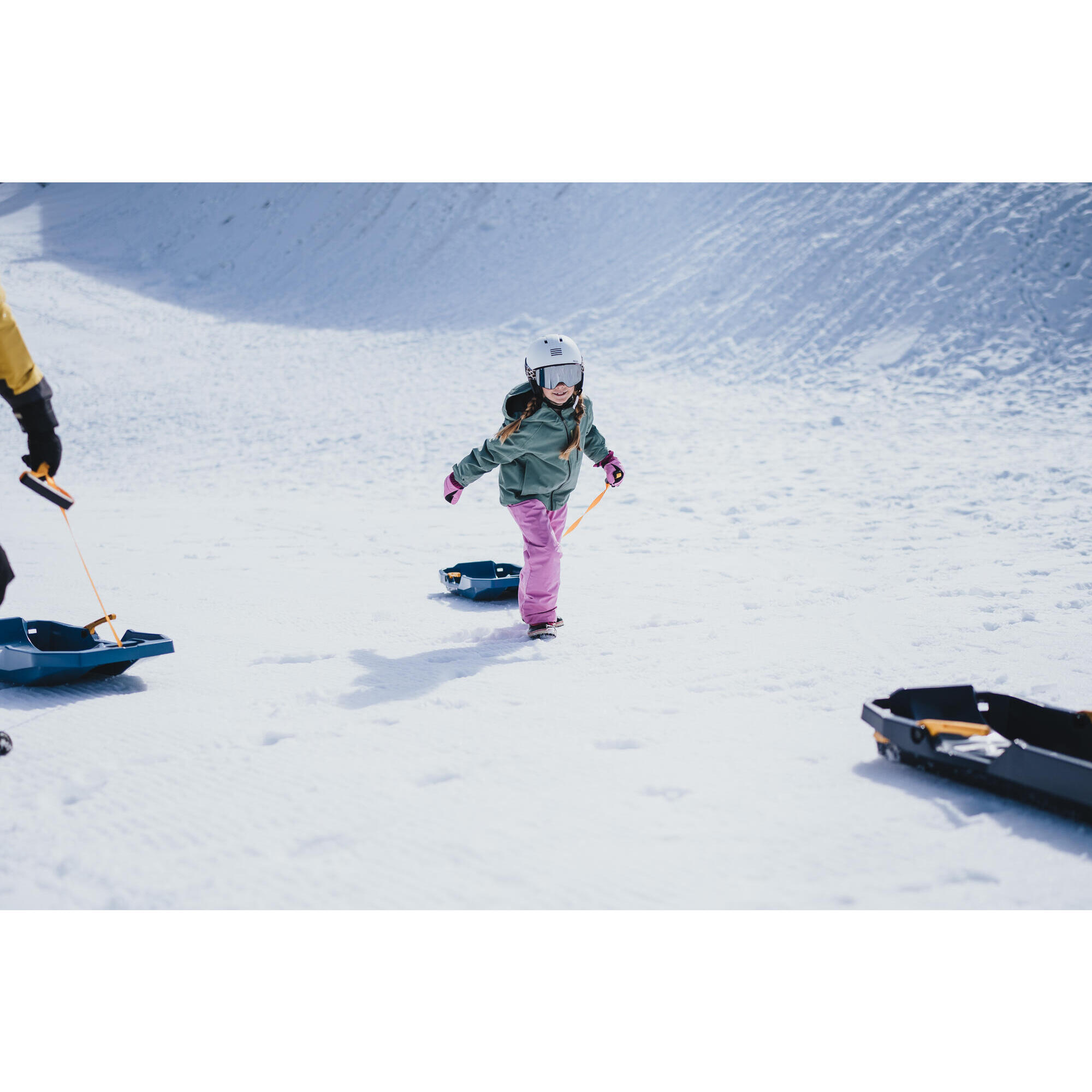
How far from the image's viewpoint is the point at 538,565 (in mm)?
4859

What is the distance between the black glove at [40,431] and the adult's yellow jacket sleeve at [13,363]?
5 centimetres

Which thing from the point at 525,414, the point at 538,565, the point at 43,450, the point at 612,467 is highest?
the point at 525,414

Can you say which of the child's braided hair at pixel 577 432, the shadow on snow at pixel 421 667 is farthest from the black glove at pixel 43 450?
the child's braided hair at pixel 577 432

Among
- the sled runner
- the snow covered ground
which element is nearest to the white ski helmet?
the snow covered ground

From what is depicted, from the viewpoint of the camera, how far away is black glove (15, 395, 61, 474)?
3322mm

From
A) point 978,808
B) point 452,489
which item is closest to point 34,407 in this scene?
point 452,489

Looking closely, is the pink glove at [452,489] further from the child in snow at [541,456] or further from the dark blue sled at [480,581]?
the dark blue sled at [480,581]

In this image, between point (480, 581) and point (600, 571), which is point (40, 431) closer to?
point (480, 581)

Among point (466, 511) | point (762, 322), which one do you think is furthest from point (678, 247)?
point (466, 511)

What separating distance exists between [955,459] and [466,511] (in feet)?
17.7

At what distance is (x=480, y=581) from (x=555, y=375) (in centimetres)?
158

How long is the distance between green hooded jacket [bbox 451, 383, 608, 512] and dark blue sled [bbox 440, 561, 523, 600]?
84cm

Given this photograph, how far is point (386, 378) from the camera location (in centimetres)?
1523

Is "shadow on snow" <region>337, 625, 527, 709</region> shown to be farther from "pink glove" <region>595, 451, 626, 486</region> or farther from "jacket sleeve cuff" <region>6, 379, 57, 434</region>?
"jacket sleeve cuff" <region>6, 379, 57, 434</region>
